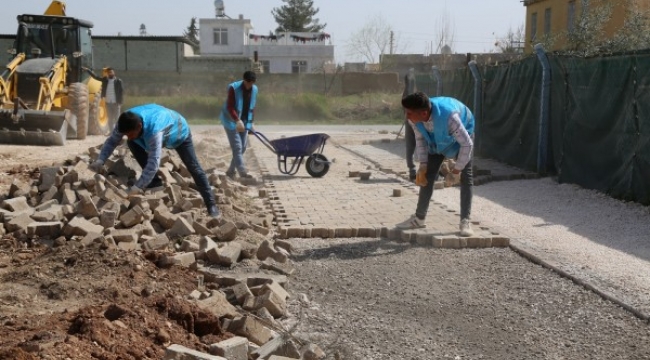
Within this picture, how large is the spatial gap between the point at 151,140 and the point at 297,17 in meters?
69.2

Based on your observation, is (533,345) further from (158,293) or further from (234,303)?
(158,293)

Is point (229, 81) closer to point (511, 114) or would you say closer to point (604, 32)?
point (604, 32)

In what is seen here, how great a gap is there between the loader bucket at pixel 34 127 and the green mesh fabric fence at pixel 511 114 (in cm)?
860

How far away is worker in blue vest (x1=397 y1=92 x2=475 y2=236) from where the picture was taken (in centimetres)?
687

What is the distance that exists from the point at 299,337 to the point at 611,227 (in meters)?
4.76

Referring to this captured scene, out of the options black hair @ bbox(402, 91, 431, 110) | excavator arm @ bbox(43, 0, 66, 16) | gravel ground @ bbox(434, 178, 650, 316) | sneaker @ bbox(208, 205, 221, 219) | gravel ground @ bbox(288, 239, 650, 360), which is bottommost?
gravel ground @ bbox(288, 239, 650, 360)

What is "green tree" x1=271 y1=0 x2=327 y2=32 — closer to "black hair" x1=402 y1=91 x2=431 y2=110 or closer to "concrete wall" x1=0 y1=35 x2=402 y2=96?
"concrete wall" x1=0 y1=35 x2=402 y2=96

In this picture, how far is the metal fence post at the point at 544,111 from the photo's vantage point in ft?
38.8

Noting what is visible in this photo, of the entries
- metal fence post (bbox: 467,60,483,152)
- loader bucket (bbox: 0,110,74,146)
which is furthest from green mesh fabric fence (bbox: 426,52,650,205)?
loader bucket (bbox: 0,110,74,146)

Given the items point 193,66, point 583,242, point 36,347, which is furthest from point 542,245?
point 193,66

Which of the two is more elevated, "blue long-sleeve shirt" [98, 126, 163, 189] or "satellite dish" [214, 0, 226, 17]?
"satellite dish" [214, 0, 226, 17]

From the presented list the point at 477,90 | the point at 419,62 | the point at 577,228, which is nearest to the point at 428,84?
the point at 477,90

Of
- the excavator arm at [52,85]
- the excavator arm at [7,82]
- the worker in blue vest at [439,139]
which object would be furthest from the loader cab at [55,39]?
the worker in blue vest at [439,139]

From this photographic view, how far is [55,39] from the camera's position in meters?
18.0
